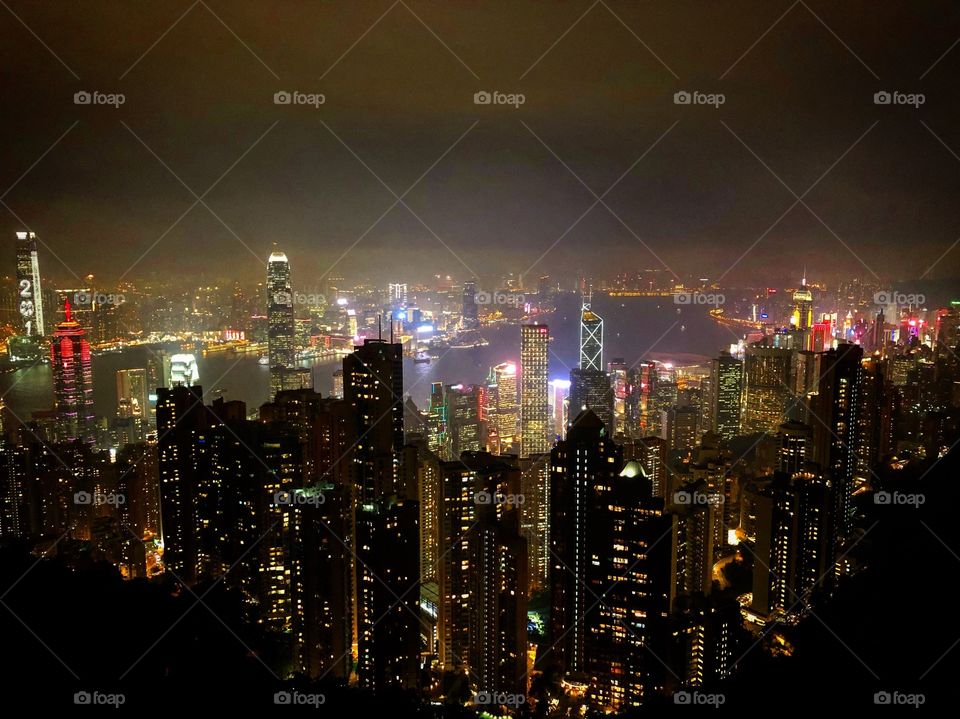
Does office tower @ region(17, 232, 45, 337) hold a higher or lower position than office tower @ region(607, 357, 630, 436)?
higher

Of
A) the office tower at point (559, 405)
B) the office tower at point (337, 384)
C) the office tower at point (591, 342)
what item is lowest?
the office tower at point (559, 405)

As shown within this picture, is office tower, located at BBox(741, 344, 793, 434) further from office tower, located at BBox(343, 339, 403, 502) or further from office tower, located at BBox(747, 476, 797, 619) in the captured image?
office tower, located at BBox(343, 339, 403, 502)

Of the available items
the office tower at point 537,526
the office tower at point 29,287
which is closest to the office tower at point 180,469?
the office tower at point 29,287

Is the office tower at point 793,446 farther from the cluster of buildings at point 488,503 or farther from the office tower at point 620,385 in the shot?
the office tower at point 620,385

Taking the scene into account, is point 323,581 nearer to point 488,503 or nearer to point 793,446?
point 488,503

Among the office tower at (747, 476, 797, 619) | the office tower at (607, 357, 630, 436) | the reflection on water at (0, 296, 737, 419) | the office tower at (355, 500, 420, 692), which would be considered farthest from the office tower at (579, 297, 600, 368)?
the office tower at (355, 500, 420, 692)

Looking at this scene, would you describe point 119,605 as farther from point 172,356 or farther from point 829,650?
point 172,356
